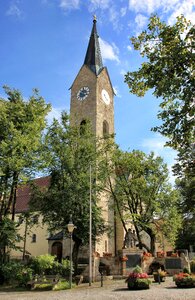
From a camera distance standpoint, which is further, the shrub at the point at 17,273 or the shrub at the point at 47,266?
the shrub at the point at 47,266

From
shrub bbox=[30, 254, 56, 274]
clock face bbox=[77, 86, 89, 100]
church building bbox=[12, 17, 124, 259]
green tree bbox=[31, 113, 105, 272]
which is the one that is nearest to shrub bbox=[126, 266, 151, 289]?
shrub bbox=[30, 254, 56, 274]

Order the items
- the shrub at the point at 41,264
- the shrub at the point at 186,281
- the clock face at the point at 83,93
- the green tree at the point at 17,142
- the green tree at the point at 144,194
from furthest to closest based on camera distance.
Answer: the clock face at the point at 83,93 < the green tree at the point at 144,194 < the green tree at the point at 17,142 < the shrub at the point at 41,264 < the shrub at the point at 186,281

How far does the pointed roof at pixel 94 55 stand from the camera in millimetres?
45506

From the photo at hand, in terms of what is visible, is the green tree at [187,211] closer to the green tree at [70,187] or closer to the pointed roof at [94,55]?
the green tree at [70,187]

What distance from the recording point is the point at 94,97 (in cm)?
4159

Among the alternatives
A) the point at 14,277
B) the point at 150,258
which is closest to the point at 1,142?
the point at 14,277

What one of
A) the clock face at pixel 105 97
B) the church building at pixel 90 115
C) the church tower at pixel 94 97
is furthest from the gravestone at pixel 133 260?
the clock face at pixel 105 97

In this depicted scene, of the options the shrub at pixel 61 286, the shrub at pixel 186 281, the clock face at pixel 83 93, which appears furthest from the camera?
the clock face at pixel 83 93

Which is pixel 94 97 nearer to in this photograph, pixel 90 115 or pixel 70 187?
pixel 90 115

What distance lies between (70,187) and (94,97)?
64.5ft

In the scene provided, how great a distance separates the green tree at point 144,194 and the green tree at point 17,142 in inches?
399

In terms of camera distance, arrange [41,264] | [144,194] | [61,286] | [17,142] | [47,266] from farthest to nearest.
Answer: [144,194]
[17,142]
[47,266]
[41,264]
[61,286]

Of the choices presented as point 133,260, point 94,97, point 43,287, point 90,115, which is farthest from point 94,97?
point 43,287

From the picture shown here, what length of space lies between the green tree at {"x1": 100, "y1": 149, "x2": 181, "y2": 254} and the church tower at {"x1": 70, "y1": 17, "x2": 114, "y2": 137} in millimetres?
7121
